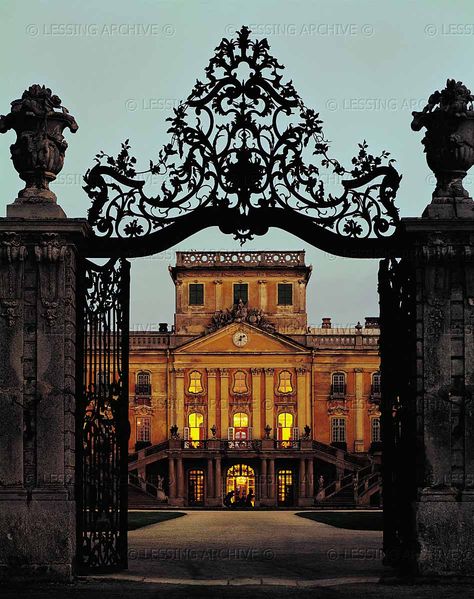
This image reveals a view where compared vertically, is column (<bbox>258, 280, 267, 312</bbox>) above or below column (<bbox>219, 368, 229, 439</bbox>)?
above

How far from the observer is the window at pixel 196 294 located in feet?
282

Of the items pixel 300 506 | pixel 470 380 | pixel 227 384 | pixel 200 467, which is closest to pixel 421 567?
pixel 470 380

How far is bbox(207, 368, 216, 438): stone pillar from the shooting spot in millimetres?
83312

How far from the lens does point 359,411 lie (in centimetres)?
8419

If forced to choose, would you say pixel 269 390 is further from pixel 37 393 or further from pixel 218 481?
pixel 37 393

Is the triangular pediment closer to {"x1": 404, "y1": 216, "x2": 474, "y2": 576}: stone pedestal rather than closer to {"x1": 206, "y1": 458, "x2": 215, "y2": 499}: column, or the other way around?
{"x1": 206, "y1": 458, "x2": 215, "y2": 499}: column

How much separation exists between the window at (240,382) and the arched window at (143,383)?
16.8 ft

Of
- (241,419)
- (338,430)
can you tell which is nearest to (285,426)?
(241,419)

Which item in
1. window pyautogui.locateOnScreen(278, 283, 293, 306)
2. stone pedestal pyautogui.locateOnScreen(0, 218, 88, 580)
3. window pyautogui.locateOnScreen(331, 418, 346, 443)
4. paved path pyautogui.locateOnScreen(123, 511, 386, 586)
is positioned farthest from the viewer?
window pyautogui.locateOnScreen(278, 283, 293, 306)

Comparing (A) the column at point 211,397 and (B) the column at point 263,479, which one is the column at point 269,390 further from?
(B) the column at point 263,479

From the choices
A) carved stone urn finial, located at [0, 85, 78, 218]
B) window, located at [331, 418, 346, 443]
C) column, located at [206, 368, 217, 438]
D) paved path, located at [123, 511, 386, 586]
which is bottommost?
paved path, located at [123, 511, 386, 586]

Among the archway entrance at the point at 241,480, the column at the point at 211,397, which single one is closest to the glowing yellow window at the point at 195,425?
the column at the point at 211,397

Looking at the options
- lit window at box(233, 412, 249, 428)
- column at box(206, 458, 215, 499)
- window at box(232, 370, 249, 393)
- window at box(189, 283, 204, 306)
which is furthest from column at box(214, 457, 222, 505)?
window at box(189, 283, 204, 306)

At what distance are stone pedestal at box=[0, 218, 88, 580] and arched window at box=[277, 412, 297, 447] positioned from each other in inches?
2639
